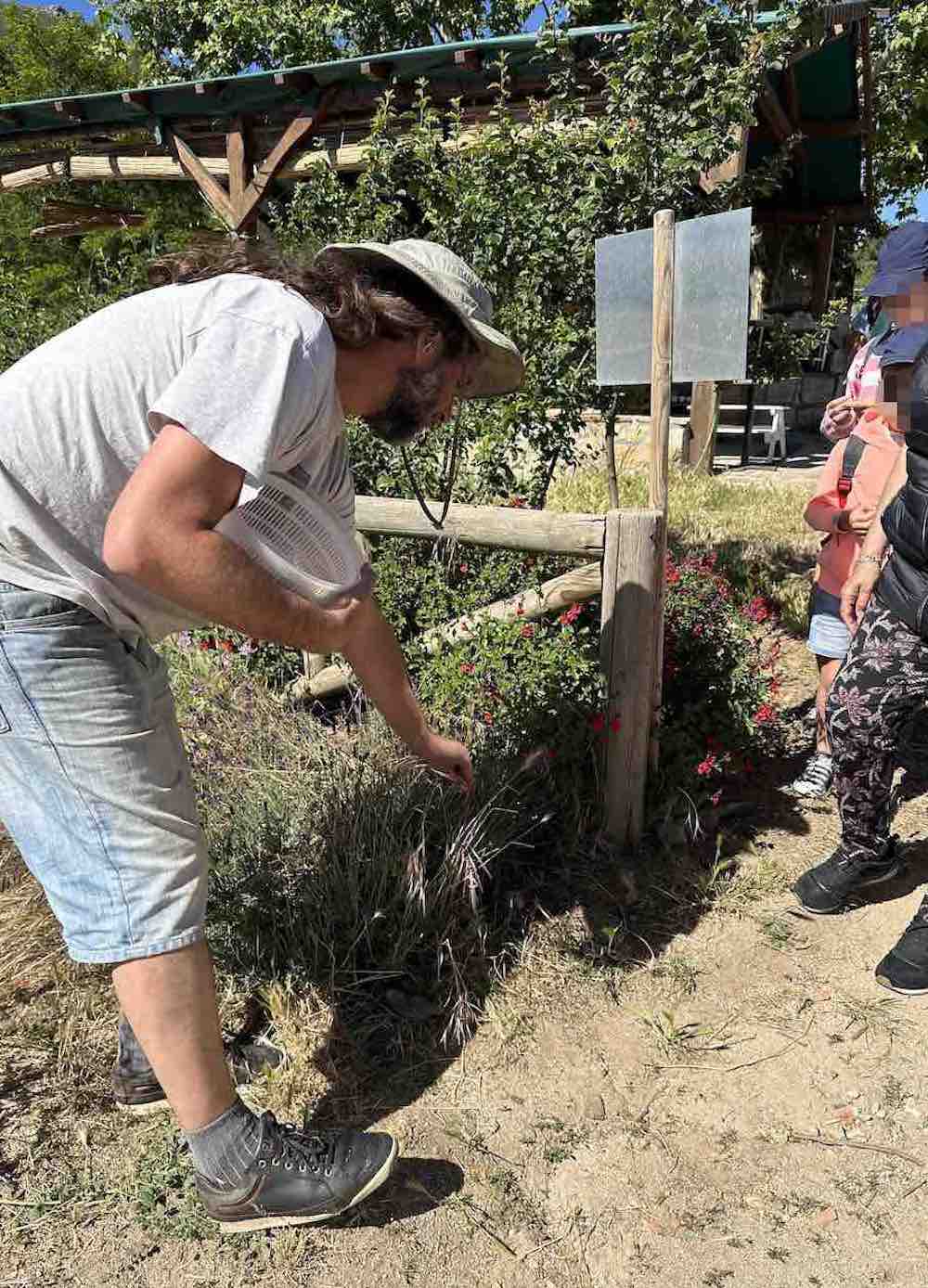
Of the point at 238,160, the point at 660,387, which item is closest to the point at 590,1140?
the point at 660,387

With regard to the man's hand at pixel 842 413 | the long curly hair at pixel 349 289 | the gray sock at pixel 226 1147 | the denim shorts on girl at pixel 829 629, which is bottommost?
the gray sock at pixel 226 1147

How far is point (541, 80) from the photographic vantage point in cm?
686

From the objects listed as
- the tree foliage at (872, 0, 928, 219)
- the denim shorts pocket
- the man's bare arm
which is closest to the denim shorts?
the denim shorts pocket

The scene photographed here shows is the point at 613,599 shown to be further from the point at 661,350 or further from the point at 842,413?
the point at 842,413

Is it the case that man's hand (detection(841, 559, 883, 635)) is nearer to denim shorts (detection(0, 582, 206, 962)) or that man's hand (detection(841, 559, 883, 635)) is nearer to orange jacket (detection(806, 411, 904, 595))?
orange jacket (detection(806, 411, 904, 595))

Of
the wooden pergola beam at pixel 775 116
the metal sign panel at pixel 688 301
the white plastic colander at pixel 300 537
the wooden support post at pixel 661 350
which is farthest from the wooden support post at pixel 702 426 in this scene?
the white plastic colander at pixel 300 537

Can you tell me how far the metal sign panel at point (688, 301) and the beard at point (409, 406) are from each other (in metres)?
1.13

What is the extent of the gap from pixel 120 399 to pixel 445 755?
103 cm

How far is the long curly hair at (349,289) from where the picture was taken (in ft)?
4.87

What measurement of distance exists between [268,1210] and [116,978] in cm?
59

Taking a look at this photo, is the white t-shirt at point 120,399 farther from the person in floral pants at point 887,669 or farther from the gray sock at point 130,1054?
the person in floral pants at point 887,669

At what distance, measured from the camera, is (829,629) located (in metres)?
3.33

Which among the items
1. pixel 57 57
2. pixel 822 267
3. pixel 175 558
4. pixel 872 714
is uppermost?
pixel 57 57

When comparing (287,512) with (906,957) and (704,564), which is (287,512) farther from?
(704,564)
